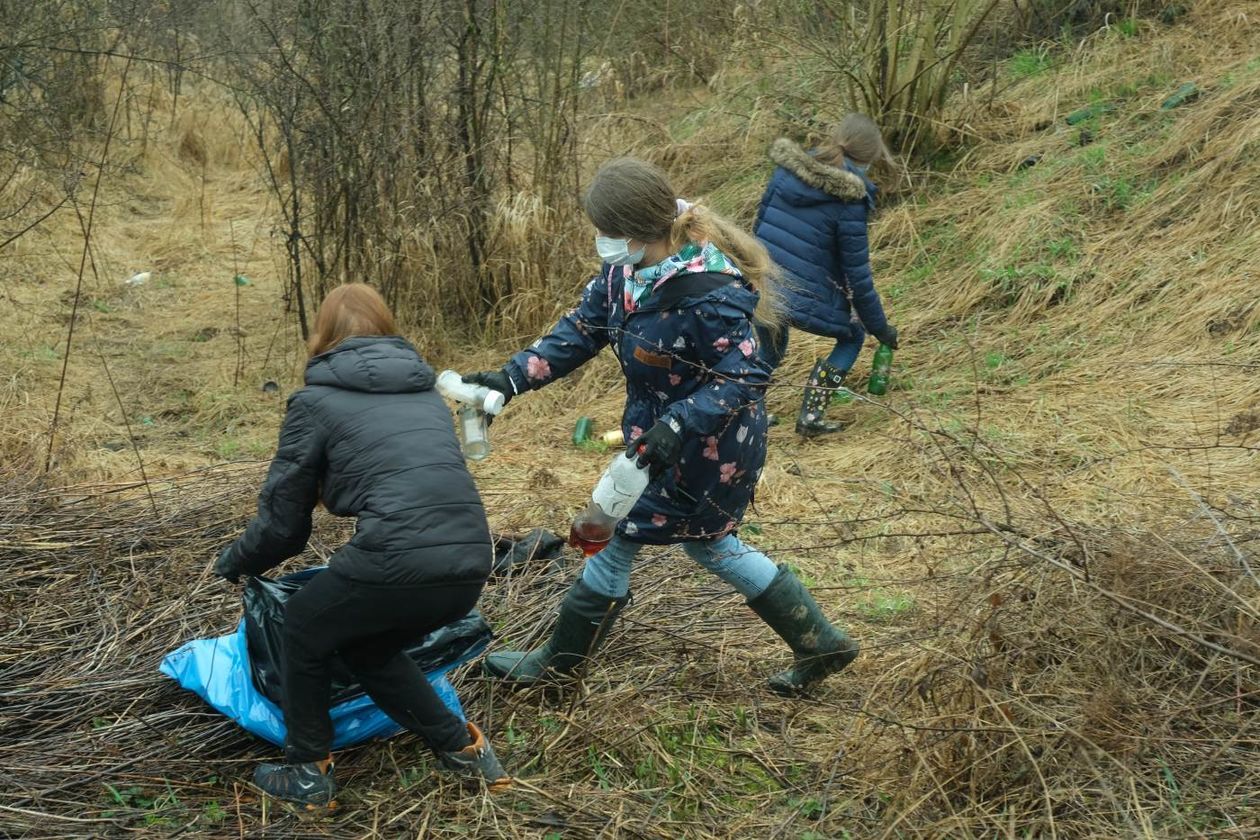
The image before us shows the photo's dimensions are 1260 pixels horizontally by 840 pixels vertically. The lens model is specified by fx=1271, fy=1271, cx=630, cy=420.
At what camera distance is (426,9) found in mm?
7461

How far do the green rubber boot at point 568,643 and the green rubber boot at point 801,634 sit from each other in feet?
1.38

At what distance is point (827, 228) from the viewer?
613cm

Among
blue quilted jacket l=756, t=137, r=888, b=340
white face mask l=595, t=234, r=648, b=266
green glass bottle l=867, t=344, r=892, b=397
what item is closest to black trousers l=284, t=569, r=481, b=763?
white face mask l=595, t=234, r=648, b=266

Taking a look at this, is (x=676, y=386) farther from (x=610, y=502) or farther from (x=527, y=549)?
(x=527, y=549)

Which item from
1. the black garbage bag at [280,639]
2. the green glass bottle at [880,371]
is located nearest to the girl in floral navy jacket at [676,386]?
the black garbage bag at [280,639]

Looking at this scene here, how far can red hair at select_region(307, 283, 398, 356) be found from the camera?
9.87 feet

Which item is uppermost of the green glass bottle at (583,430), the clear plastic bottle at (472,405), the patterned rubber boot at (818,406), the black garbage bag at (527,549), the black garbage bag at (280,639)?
the clear plastic bottle at (472,405)

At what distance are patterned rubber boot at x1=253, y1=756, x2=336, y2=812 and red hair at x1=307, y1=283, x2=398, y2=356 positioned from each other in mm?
992

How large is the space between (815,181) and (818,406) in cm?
120

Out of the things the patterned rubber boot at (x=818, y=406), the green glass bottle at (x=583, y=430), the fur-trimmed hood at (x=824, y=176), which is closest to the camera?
the fur-trimmed hood at (x=824, y=176)

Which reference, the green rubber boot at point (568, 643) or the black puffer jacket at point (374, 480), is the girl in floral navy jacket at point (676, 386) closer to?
the green rubber boot at point (568, 643)

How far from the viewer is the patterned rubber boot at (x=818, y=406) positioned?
6.53m

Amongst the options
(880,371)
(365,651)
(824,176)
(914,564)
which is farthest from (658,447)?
(880,371)

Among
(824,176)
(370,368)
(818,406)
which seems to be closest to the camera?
(370,368)
